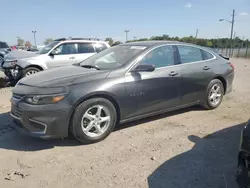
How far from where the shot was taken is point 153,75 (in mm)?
4699

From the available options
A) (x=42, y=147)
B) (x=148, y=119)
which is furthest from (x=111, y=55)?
(x=42, y=147)

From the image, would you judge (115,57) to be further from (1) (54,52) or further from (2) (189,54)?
(1) (54,52)

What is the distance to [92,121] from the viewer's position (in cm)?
410

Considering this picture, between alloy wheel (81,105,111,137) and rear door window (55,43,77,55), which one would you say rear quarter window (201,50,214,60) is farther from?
rear door window (55,43,77,55)

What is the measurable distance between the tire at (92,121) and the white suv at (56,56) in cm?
556

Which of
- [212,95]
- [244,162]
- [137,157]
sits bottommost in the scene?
[137,157]

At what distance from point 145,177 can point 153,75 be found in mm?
2025

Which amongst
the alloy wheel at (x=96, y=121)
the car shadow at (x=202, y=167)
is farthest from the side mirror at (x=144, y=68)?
the car shadow at (x=202, y=167)

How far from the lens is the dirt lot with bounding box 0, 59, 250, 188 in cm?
312

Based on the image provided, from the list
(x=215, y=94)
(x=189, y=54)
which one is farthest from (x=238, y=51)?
(x=189, y=54)

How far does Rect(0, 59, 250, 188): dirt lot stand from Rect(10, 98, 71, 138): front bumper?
296mm

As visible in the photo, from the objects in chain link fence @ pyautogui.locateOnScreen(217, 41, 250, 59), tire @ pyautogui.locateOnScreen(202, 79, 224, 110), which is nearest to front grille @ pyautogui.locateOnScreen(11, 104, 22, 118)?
tire @ pyautogui.locateOnScreen(202, 79, 224, 110)

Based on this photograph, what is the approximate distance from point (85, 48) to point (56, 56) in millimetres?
1127

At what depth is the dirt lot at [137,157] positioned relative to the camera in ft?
10.2
